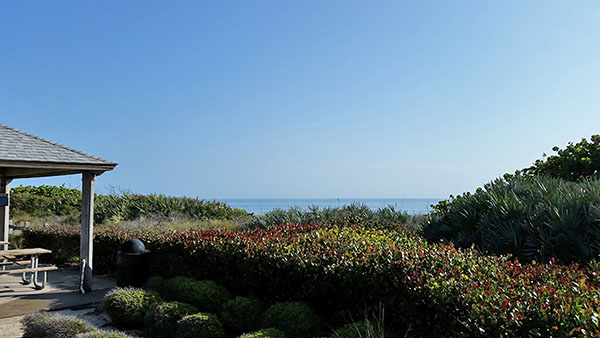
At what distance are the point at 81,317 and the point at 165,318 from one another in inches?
77.2

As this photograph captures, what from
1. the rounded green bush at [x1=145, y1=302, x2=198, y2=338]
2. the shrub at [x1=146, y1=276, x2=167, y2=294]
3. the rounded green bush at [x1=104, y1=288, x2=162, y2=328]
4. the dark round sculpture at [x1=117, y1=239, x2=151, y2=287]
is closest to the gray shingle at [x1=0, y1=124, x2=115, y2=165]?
the dark round sculpture at [x1=117, y1=239, x2=151, y2=287]

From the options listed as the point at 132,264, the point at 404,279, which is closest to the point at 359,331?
the point at 404,279

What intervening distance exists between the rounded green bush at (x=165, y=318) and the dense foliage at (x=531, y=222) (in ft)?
13.0

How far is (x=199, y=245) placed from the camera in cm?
730

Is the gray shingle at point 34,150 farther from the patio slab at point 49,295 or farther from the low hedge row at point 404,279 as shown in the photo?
the low hedge row at point 404,279

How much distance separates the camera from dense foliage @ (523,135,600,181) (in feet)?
46.6

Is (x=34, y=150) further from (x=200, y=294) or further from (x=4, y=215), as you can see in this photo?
(x=200, y=294)

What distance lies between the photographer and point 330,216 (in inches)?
484

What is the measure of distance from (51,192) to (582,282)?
87.3ft

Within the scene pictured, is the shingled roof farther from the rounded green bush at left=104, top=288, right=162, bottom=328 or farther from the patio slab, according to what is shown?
the rounded green bush at left=104, top=288, right=162, bottom=328

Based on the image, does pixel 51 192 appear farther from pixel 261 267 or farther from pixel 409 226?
pixel 261 267

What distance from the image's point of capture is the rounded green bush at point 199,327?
533 centimetres

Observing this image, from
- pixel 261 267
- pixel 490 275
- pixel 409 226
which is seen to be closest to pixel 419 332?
pixel 490 275

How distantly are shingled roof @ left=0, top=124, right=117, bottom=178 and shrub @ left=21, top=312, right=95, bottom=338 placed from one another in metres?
3.61
